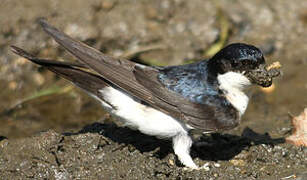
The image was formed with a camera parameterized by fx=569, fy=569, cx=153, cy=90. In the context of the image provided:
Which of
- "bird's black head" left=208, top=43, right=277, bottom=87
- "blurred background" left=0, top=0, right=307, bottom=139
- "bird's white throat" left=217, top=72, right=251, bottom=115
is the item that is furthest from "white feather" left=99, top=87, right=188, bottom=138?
"blurred background" left=0, top=0, right=307, bottom=139

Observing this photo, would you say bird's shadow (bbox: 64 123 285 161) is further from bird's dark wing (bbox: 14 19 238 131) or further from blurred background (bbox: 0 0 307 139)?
blurred background (bbox: 0 0 307 139)

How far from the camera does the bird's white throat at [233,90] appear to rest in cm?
418

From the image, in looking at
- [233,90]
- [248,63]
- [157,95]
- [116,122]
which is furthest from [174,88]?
[116,122]

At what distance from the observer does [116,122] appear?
507 centimetres

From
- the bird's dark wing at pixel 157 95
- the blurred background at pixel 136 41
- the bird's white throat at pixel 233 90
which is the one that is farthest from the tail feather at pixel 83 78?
the blurred background at pixel 136 41

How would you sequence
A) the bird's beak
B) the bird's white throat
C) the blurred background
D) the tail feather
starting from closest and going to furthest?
the bird's beak, the bird's white throat, the tail feather, the blurred background

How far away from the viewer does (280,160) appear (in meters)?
4.34

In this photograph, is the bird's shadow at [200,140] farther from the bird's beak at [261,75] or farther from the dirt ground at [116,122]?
the bird's beak at [261,75]

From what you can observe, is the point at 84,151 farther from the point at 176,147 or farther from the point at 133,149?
the point at 176,147

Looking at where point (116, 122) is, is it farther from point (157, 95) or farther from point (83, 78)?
point (157, 95)

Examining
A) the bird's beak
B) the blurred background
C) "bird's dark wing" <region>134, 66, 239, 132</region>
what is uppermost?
the bird's beak

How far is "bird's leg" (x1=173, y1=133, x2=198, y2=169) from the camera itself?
4.21 meters

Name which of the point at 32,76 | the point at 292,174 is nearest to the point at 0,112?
the point at 32,76

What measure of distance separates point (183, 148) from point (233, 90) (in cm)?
57
